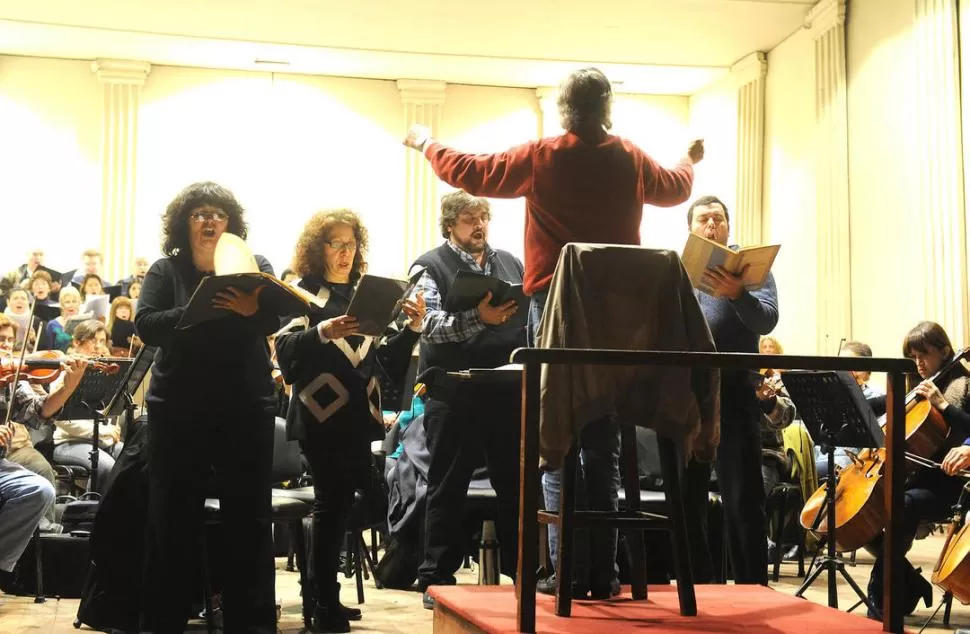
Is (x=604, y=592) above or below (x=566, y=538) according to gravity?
below

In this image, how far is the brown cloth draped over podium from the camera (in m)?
2.93

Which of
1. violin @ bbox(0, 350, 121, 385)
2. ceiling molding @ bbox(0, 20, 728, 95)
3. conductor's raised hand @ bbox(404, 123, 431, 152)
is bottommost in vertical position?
violin @ bbox(0, 350, 121, 385)

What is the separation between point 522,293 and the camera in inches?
159

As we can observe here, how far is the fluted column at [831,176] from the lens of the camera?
11.2m

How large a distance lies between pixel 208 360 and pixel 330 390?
638 mm

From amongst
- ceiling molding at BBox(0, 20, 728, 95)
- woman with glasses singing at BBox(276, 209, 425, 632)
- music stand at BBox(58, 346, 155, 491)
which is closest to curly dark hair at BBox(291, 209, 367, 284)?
woman with glasses singing at BBox(276, 209, 425, 632)

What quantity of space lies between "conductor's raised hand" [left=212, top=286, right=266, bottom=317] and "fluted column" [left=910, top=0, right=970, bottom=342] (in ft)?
23.5

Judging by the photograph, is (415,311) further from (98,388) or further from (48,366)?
Result: (48,366)

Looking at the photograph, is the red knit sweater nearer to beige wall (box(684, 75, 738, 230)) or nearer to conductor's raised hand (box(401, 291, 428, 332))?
conductor's raised hand (box(401, 291, 428, 332))

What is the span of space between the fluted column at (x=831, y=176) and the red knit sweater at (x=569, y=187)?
316 inches

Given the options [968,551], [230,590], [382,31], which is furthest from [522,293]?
[382,31]

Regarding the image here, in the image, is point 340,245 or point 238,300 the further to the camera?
point 340,245

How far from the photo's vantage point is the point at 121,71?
13938mm

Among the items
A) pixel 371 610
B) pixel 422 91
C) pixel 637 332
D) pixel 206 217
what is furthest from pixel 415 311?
pixel 422 91
